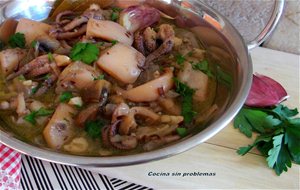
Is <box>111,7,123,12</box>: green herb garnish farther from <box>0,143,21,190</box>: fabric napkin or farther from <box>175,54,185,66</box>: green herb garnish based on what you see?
<box>0,143,21,190</box>: fabric napkin

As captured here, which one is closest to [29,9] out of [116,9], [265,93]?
[116,9]

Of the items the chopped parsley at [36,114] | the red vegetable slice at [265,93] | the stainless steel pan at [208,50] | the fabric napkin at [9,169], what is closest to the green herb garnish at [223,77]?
the stainless steel pan at [208,50]

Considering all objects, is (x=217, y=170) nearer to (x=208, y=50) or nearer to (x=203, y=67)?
(x=203, y=67)

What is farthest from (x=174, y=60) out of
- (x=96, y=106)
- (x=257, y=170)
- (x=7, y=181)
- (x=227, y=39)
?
(x=7, y=181)

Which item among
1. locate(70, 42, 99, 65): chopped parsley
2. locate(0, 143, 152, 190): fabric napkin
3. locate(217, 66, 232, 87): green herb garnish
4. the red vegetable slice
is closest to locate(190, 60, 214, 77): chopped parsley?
locate(217, 66, 232, 87): green herb garnish

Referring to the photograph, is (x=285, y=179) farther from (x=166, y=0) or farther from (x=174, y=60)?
(x=166, y=0)
